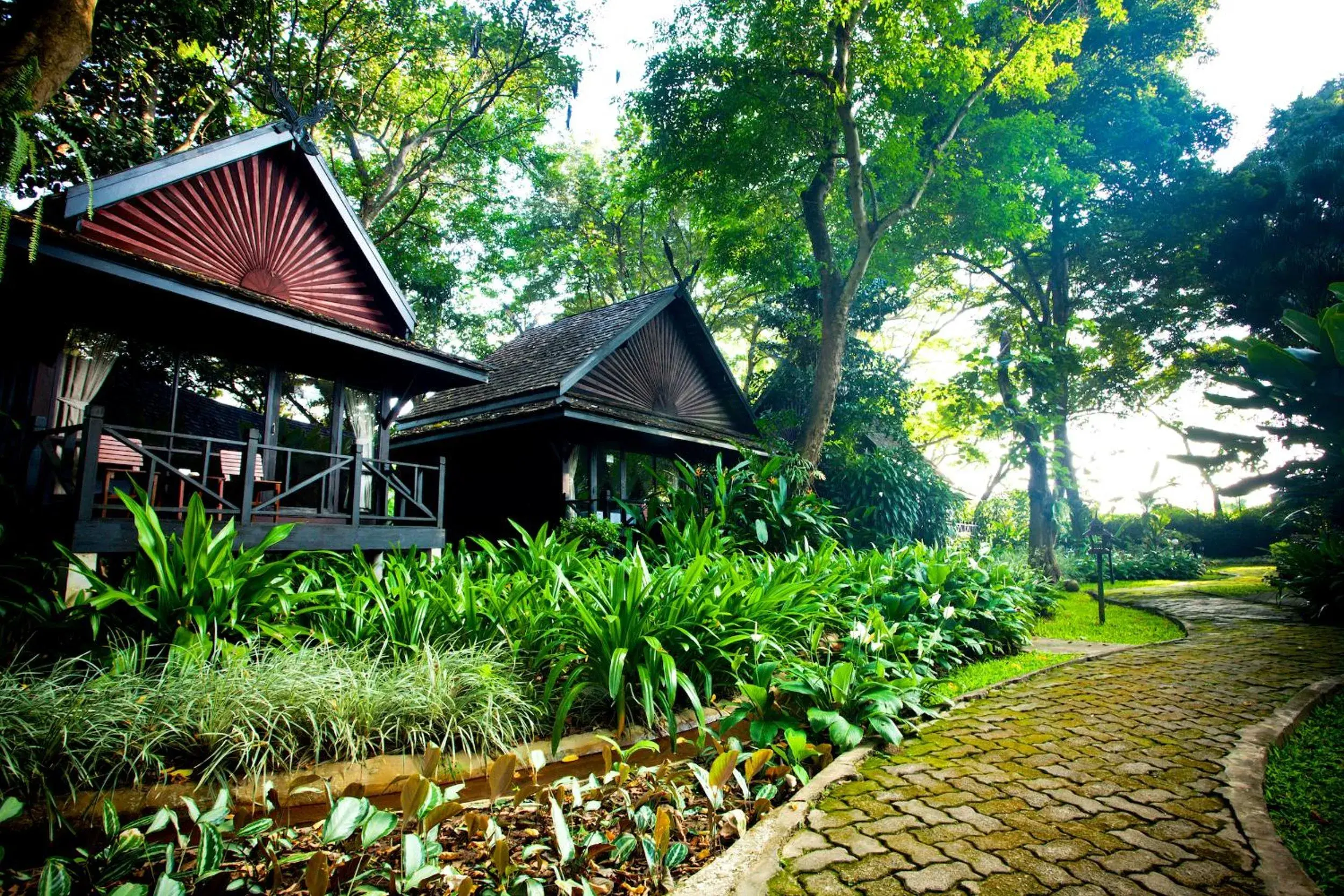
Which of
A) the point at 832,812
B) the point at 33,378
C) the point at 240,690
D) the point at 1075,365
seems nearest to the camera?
the point at 832,812

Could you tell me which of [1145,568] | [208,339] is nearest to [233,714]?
[208,339]

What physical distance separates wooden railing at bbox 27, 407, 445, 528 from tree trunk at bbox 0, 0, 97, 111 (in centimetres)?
237

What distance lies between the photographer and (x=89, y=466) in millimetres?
5371

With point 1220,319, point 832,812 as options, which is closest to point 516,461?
point 832,812

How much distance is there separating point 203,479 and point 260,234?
4637 mm

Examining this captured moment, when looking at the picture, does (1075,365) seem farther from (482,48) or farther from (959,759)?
(482,48)

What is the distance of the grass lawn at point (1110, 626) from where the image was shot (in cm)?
758

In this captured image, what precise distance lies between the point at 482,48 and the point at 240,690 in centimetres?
1738

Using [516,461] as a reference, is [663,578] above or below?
below

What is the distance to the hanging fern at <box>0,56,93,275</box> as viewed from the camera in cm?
190

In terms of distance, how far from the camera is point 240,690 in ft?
9.84

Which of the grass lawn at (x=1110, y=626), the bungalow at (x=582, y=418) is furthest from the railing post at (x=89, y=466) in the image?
the grass lawn at (x=1110, y=626)

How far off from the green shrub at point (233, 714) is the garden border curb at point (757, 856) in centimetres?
136

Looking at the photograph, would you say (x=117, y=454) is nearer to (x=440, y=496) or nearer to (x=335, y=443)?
(x=335, y=443)
